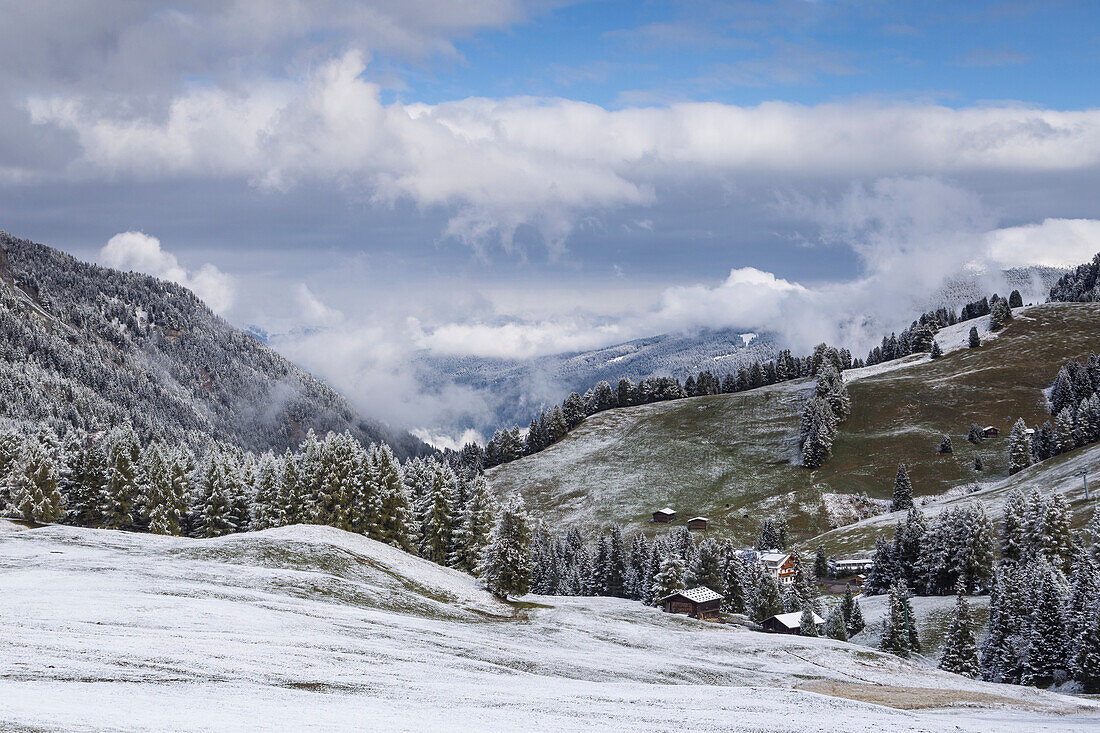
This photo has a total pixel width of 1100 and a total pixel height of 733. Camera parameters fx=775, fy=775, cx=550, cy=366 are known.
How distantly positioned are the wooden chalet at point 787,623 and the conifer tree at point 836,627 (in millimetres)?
1436

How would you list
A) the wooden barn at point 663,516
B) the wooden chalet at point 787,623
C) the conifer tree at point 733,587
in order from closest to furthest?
the wooden chalet at point 787,623
the conifer tree at point 733,587
the wooden barn at point 663,516

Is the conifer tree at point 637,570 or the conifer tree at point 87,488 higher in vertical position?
the conifer tree at point 87,488

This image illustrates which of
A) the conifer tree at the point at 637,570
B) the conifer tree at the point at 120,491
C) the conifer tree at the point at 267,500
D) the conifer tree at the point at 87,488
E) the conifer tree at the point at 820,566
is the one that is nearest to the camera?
the conifer tree at the point at 267,500

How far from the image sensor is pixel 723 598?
114750 millimetres

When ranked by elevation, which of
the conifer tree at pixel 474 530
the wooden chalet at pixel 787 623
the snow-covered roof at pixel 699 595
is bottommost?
the wooden chalet at pixel 787 623

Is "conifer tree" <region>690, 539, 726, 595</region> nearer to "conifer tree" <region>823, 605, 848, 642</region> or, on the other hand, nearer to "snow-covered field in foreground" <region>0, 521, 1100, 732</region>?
"conifer tree" <region>823, 605, 848, 642</region>

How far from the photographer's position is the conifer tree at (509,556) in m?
80.8

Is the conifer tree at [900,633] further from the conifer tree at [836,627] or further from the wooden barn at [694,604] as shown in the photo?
the wooden barn at [694,604]

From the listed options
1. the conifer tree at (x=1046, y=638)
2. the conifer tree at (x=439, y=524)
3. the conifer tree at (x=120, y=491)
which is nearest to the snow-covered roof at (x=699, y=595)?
the conifer tree at (x=439, y=524)

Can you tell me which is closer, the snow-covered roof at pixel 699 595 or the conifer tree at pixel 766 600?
the conifer tree at pixel 766 600

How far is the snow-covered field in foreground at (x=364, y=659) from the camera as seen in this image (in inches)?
1037

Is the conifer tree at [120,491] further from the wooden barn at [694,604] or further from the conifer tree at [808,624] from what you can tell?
the conifer tree at [808,624]

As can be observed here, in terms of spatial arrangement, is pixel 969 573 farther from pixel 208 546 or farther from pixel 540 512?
pixel 540 512

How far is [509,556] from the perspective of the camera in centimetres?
8100
